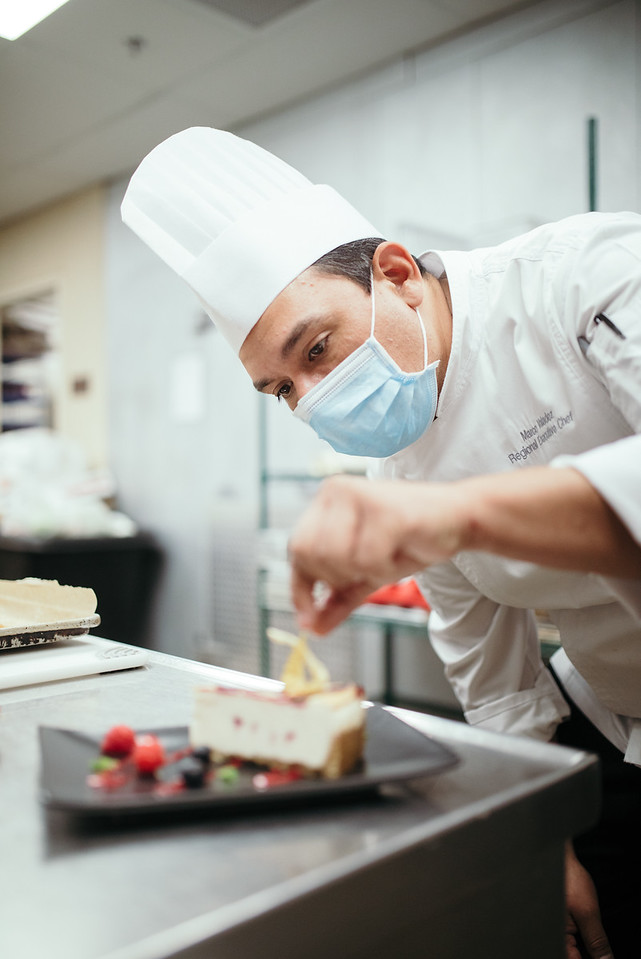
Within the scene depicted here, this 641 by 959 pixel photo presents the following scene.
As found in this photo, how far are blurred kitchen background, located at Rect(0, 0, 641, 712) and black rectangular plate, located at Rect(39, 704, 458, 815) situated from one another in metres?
1.77

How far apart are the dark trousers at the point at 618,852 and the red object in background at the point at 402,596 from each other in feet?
5.03

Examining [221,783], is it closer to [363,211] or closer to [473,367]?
[473,367]

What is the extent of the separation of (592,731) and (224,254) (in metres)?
1.02

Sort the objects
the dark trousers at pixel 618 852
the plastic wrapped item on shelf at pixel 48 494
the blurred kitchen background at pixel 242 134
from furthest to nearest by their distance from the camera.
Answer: the plastic wrapped item on shelf at pixel 48 494 → the blurred kitchen background at pixel 242 134 → the dark trousers at pixel 618 852

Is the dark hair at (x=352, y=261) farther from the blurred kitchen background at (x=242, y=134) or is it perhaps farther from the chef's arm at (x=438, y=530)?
the blurred kitchen background at (x=242, y=134)

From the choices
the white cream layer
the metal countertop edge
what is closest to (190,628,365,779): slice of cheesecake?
the white cream layer

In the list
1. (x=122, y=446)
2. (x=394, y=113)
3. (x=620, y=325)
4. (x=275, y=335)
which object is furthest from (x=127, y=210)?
(x=122, y=446)

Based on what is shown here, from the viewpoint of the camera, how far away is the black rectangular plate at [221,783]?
636 mm

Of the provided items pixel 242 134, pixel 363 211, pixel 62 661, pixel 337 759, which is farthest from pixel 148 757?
pixel 242 134

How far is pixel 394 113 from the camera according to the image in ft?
11.6

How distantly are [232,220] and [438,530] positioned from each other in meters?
0.80

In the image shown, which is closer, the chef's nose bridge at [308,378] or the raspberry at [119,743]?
the raspberry at [119,743]

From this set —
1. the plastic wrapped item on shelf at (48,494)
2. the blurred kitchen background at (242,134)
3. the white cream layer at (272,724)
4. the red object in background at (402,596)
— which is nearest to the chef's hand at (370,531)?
the white cream layer at (272,724)

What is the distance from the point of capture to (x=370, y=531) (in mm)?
664
